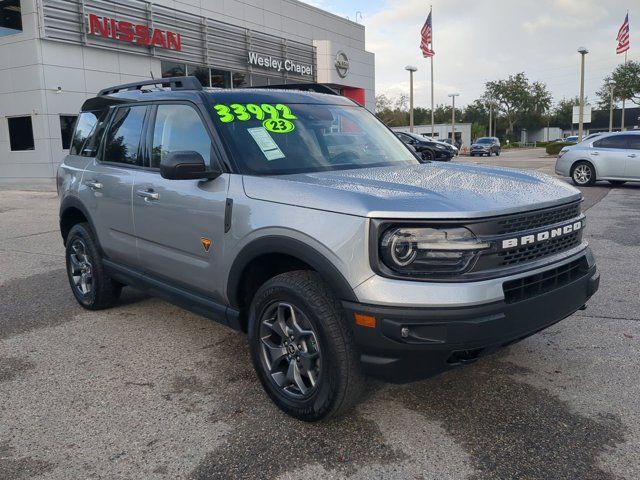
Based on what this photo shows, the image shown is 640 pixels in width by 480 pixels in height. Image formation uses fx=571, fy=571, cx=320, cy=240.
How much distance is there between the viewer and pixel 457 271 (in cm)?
Result: 266

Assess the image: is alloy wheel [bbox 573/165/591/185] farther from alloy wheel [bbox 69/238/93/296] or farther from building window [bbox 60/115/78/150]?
building window [bbox 60/115/78/150]

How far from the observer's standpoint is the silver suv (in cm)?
265

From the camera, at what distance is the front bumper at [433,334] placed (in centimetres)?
258

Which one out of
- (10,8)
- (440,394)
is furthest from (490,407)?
(10,8)

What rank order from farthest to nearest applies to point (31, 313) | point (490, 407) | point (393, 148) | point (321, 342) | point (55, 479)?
point (31, 313) < point (393, 148) < point (490, 407) < point (321, 342) < point (55, 479)

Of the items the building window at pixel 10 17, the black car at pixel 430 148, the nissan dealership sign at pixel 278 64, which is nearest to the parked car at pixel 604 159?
the black car at pixel 430 148

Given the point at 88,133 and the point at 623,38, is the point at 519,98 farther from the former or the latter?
the point at 88,133

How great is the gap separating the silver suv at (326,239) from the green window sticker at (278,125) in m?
0.01

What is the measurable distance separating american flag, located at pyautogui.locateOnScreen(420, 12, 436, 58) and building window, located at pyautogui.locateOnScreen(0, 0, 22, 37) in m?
22.1

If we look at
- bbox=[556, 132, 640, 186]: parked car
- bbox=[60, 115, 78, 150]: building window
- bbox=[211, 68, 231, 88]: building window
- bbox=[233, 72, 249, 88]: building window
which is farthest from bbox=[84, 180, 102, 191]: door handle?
bbox=[233, 72, 249, 88]: building window

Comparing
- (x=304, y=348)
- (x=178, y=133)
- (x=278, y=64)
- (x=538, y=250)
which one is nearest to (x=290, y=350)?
(x=304, y=348)

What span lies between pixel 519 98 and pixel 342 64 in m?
72.8

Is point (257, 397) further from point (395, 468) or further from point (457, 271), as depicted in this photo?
point (457, 271)

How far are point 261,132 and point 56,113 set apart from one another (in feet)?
55.4
